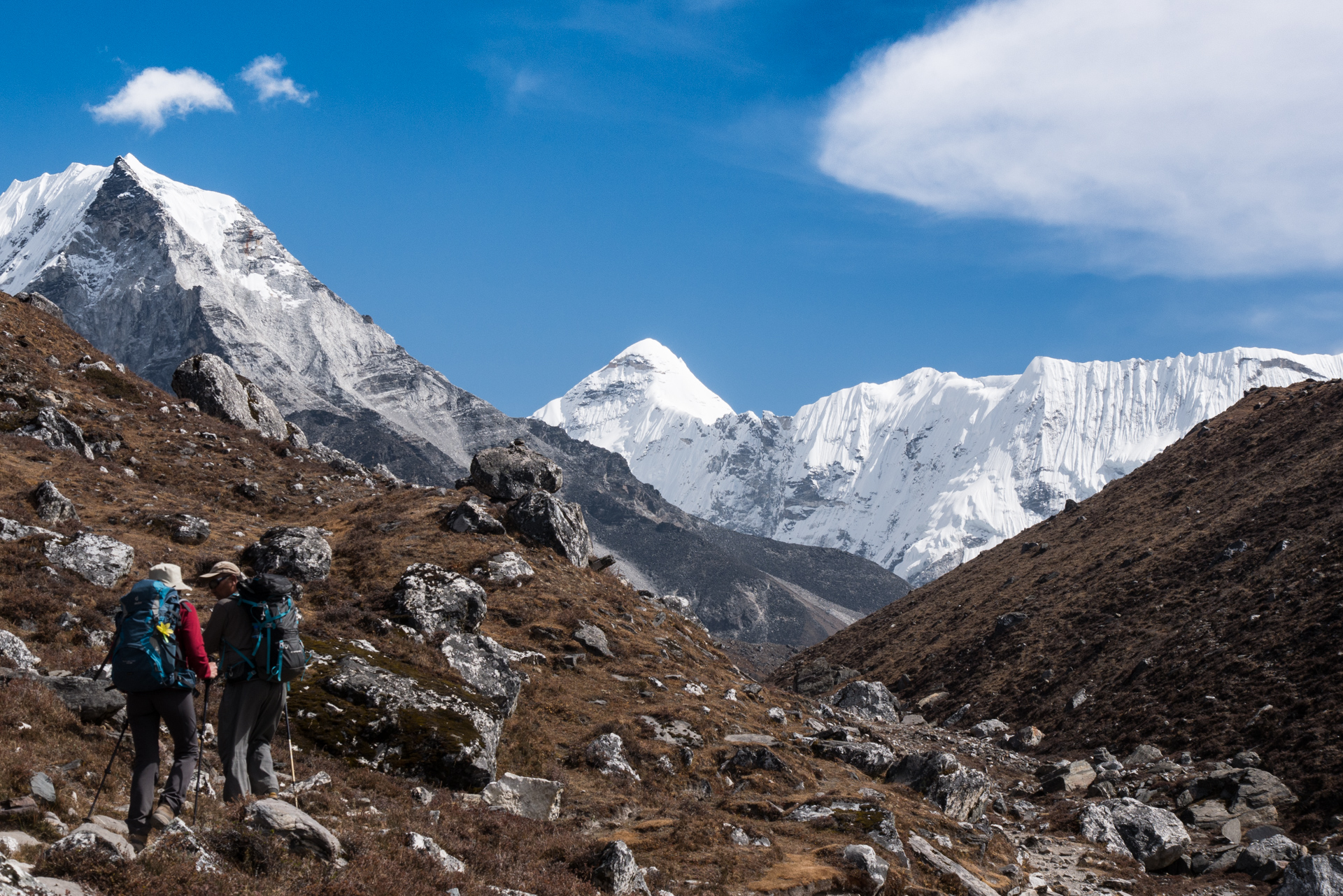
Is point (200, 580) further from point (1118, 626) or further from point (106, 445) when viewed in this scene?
point (1118, 626)

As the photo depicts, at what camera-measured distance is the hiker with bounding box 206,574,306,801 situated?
34.1 feet

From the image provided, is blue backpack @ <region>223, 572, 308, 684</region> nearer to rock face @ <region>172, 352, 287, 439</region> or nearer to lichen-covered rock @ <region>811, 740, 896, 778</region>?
lichen-covered rock @ <region>811, 740, 896, 778</region>

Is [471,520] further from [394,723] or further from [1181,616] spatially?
[1181,616]

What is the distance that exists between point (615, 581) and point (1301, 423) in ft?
177

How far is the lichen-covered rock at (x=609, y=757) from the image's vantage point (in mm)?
19172

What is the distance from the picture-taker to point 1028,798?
2856cm

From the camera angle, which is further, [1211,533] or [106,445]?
[1211,533]

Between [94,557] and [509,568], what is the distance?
1462cm

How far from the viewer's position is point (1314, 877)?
15883mm

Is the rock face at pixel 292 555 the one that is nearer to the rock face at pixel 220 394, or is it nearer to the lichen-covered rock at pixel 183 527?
the lichen-covered rock at pixel 183 527

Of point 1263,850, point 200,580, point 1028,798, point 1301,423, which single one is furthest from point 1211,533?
point 200,580

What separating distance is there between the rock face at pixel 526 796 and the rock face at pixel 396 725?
56 cm

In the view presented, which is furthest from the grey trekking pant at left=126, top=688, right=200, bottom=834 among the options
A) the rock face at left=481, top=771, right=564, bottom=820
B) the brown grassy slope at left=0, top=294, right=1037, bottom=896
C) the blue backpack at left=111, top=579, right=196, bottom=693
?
the rock face at left=481, top=771, right=564, bottom=820

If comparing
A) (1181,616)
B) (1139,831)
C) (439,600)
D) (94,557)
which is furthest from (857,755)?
(1181,616)
